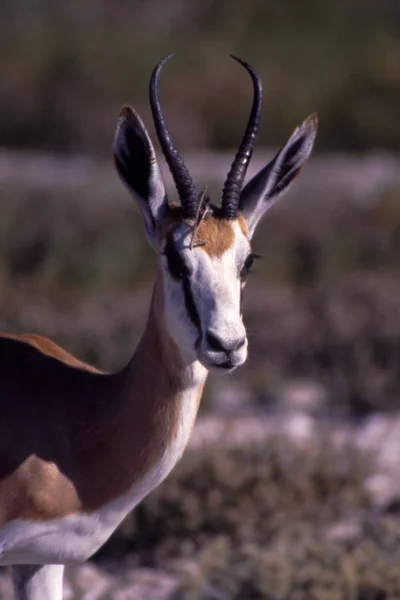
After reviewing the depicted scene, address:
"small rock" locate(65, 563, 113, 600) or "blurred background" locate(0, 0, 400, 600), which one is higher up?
"small rock" locate(65, 563, 113, 600)

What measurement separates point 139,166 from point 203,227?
444mm

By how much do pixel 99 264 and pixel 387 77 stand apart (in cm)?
1721

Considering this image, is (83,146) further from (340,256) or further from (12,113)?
(340,256)

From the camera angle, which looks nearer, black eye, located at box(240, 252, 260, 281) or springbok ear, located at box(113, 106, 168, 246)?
black eye, located at box(240, 252, 260, 281)

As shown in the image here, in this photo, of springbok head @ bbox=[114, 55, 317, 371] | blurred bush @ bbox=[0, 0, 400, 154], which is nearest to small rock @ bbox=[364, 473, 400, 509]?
springbok head @ bbox=[114, 55, 317, 371]

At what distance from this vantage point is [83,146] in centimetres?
2745

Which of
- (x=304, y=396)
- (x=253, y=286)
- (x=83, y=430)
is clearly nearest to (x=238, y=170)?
(x=83, y=430)

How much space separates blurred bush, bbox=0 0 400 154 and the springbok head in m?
18.8

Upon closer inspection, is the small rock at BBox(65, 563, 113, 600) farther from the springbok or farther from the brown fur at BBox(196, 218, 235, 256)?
the brown fur at BBox(196, 218, 235, 256)

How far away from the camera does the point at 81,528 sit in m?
5.09

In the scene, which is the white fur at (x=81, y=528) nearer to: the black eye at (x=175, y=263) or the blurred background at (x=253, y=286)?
the black eye at (x=175, y=263)

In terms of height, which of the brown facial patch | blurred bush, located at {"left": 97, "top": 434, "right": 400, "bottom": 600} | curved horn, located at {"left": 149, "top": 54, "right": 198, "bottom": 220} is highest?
curved horn, located at {"left": 149, "top": 54, "right": 198, "bottom": 220}

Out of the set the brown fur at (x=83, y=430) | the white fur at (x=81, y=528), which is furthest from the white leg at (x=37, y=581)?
the brown fur at (x=83, y=430)

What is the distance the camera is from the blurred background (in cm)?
793
